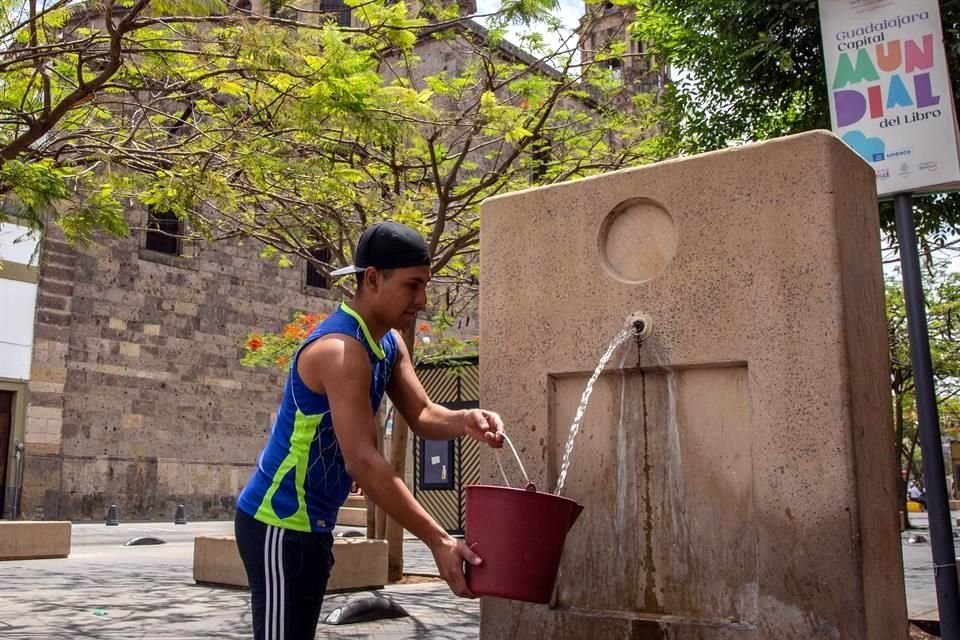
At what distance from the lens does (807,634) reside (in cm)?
308

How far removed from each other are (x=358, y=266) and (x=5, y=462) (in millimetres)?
18549

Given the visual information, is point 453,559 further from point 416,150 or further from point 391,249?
point 416,150

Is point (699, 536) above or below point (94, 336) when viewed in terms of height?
below

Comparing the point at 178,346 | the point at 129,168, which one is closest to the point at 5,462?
the point at 178,346

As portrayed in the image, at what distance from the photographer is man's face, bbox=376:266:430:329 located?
8.44 feet

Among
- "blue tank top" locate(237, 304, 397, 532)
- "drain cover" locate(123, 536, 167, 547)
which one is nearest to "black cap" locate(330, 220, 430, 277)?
"blue tank top" locate(237, 304, 397, 532)

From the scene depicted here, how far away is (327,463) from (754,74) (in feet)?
20.1

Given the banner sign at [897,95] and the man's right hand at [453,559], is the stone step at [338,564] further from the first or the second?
the man's right hand at [453,559]

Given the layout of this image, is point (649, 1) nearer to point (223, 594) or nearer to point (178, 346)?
point (223, 594)

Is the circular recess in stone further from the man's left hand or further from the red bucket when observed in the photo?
the red bucket

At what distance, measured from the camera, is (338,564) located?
27.2ft

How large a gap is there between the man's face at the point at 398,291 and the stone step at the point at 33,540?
1062 centimetres

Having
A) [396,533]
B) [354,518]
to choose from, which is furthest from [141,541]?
[396,533]

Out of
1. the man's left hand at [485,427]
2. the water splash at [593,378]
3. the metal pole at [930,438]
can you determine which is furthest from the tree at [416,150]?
the man's left hand at [485,427]
